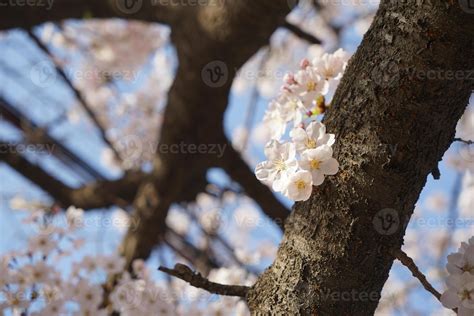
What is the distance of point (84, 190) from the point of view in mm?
3145

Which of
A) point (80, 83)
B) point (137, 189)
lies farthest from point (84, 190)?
point (80, 83)

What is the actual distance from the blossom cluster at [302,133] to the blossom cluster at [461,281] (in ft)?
1.06

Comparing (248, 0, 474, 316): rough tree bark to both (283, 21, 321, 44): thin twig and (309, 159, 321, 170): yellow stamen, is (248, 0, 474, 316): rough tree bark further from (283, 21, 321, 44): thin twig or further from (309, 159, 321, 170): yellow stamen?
(283, 21, 321, 44): thin twig

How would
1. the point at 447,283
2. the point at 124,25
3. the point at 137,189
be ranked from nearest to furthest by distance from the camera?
1. the point at 447,283
2. the point at 137,189
3. the point at 124,25

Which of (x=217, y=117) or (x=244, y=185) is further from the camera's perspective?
(x=244, y=185)

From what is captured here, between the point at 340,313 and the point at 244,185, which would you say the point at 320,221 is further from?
the point at 244,185

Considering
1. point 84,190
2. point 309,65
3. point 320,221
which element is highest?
point 309,65

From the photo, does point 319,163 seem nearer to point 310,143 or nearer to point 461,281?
point 310,143

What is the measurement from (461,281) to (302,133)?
0.44 metres

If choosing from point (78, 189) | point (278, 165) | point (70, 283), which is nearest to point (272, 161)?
point (278, 165)

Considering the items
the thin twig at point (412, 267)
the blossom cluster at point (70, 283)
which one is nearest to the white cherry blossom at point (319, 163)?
the thin twig at point (412, 267)

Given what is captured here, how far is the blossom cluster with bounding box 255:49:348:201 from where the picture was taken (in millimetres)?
975

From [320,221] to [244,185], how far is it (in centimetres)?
182

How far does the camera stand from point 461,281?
3.20 feet
